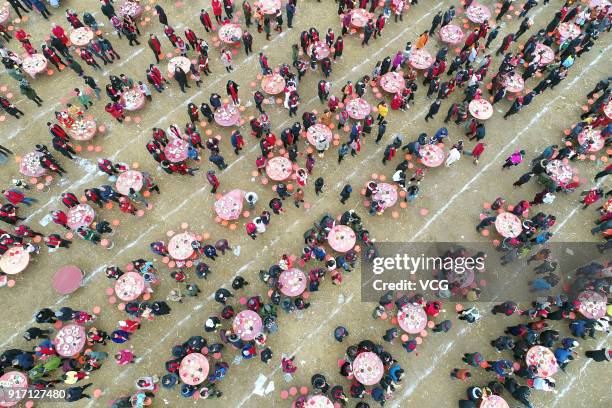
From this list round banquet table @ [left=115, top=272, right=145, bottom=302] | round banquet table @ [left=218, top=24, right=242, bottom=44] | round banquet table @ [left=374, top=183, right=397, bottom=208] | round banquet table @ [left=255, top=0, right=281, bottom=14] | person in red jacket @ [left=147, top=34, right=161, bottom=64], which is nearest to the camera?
round banquet table @ [left=115, top=272, right=145, bottom=302]

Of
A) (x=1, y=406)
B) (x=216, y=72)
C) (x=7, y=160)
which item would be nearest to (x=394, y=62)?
(x=216, y=72)

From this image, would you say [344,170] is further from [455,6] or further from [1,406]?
[1,406]

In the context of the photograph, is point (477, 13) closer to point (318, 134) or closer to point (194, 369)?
point (318, 134)

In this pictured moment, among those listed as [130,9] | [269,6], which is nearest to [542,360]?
[269,6]

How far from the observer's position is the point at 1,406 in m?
12.1

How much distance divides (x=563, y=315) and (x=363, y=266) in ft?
22.9

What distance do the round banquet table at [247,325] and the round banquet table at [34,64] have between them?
585 inches

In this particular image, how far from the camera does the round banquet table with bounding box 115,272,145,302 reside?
528 inches

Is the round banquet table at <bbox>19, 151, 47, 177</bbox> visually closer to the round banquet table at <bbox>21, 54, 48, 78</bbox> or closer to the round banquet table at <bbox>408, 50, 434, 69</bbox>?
the round banquet table at <bbox>21, 54, 48, 78</bbox>

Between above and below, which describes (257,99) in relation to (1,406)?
above

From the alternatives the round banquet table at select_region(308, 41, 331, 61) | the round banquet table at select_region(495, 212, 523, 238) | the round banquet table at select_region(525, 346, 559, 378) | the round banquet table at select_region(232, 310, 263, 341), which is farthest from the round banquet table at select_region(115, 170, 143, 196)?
the round banquet table at select_region(525, 346, 559, 378)

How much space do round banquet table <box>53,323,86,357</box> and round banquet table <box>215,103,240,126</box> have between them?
30.9ft

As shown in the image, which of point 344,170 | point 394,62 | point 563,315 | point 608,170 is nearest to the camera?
point 563,315

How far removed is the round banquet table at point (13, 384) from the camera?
39.4 feet
